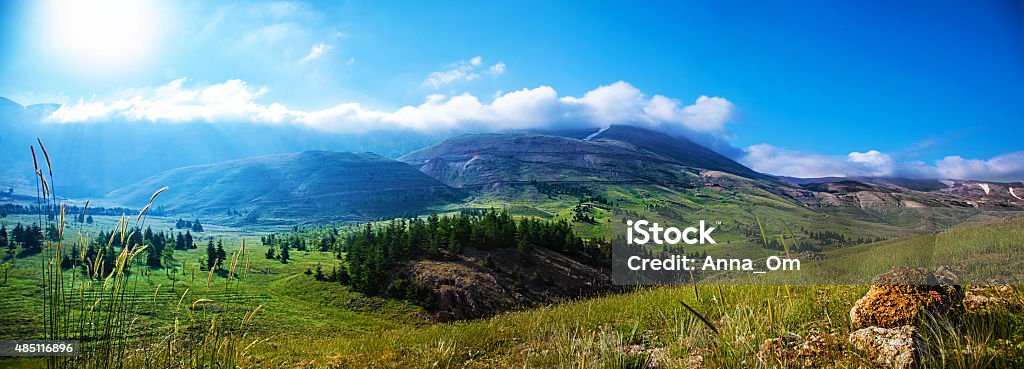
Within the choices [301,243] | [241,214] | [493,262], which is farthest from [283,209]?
[493,262]

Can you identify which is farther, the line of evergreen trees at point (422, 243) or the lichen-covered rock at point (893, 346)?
the line of evergreen trees at point (422, 243)

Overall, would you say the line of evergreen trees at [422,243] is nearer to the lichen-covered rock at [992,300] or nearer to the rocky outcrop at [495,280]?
the rocky outcrop at [495,280]

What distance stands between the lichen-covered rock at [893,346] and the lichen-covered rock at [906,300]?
254 millimetres

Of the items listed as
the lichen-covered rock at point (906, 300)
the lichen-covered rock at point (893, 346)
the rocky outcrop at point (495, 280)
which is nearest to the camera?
the lichen-covered rock at point (893, 346)

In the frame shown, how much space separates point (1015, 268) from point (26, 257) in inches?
2605

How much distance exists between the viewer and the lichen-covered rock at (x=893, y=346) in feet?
11.1

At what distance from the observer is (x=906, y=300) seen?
4.08 meters

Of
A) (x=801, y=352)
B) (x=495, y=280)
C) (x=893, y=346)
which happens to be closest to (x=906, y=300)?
(x=893, y=346)

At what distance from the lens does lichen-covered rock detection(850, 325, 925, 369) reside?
338 centimetres

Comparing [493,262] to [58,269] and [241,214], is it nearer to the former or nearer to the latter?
[58,269]

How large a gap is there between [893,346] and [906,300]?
0.86 meters

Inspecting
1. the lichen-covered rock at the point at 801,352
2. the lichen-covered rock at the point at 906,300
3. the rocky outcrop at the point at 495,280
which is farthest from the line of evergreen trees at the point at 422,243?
the lichen-covered rock at the point at 906,300

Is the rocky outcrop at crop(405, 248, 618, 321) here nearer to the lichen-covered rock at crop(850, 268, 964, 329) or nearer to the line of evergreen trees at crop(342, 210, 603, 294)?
the line of evergreen trees at crop(342, 210, 603, 294)

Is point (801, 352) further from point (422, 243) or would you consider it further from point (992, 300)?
point (422, 243)
